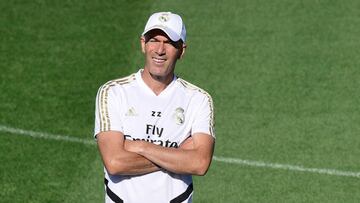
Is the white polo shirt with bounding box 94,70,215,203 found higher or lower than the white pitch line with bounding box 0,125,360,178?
higher

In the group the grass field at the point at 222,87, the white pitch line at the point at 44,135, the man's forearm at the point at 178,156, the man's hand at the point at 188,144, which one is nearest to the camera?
the man's forearm at the point at 178,156

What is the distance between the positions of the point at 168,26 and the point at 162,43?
0.52ft

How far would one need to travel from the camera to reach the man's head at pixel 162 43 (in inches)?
333

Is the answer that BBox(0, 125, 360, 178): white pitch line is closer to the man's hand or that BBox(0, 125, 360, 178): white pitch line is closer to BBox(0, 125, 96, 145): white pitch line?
BBox(0, 125, 96, 145): white pitch line

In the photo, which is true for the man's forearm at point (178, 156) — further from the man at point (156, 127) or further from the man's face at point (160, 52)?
the man's face at point (160, 52)

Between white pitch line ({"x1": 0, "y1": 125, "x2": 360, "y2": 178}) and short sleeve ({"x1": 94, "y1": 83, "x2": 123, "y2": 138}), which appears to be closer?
short sleeve ({"x1": 94, "y1": 83, "x2": 123, "y2": 138})

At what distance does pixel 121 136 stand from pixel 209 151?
782 mm

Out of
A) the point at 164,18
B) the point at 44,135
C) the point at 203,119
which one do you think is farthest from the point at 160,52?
the point at 44,135

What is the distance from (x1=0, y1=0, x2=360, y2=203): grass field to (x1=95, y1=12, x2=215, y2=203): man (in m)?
3.82

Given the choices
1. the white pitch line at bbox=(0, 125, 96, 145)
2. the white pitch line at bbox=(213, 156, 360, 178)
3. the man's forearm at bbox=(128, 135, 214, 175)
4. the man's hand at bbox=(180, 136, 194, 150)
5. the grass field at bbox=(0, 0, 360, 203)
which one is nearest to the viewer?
the man's forearm at bbox=(128, 135, 214, 175)

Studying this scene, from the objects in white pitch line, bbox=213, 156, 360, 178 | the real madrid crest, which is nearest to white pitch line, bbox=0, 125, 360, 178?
white pitch line, bbox=213, 156, 360, 178

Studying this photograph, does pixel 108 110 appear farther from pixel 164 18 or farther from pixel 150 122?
pixel 164 18

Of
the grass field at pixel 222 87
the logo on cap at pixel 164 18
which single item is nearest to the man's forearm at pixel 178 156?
the logo on cap at pixel 164 18

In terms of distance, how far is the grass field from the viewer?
506 inches
